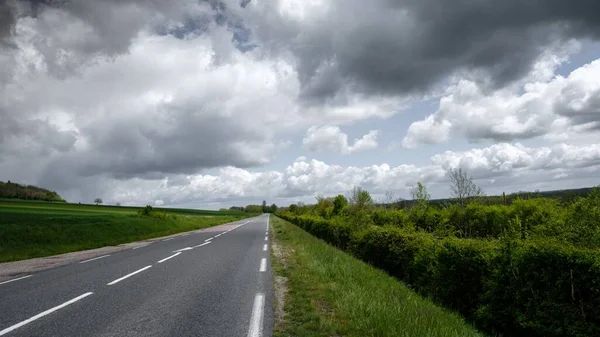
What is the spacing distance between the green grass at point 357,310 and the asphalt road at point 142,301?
1.73 feet

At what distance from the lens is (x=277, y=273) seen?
9.61 metres

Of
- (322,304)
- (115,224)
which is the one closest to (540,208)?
(322,304)

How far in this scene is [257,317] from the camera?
5.60 metres

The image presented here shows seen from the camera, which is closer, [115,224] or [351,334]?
[351,334]

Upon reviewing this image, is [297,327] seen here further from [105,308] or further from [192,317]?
[105,308]

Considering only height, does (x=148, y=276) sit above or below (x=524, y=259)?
below

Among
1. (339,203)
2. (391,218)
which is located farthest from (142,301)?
(339,203)

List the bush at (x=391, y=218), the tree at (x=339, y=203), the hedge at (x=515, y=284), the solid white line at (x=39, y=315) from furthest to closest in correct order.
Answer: the tree at (x=339, y=203) < the bush at (x=391, y=218) < the solid white line at (x=39, y=315) < the hedge at (x=515, y=284)

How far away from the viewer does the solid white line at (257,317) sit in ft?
16.0

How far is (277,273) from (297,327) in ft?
15.5

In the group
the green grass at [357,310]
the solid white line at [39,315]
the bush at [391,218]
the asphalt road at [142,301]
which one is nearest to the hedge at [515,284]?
the green grass at [357,310]

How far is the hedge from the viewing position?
14.2 feet

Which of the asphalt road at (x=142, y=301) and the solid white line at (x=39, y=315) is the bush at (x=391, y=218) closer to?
the asphalt road at (x=142, y=301)

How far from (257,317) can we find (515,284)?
384 centimetres
